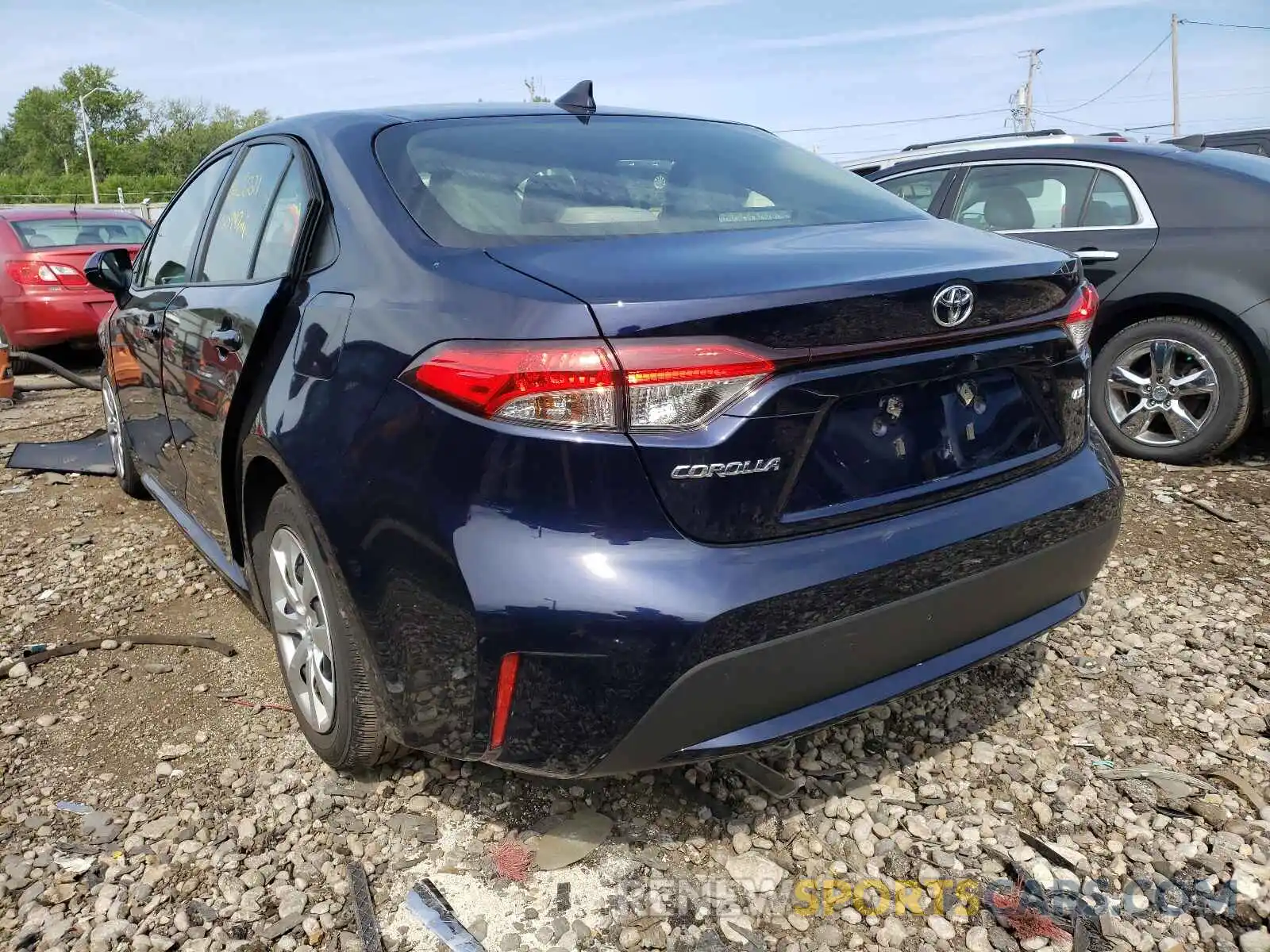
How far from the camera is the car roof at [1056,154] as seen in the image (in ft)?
16.2

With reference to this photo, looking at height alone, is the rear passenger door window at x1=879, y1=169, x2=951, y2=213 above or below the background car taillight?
above

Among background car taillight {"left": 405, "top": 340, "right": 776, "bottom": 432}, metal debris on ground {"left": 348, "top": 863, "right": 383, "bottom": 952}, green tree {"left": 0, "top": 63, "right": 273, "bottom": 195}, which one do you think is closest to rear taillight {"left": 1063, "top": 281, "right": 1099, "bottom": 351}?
background car taillight {"left": 405, "top": 340, "right": 776, "bottom": 432}

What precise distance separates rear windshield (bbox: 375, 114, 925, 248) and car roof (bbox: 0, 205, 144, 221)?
8.36m

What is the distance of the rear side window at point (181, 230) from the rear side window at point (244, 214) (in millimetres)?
213

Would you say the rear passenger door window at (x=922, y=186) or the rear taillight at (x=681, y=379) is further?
the rear passenger door window at (x=922, y=186)

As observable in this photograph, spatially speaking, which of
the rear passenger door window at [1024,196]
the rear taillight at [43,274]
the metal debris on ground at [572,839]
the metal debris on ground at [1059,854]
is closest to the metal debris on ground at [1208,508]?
the rear passenger door window at [1024,196]

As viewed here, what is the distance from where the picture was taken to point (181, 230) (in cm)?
360

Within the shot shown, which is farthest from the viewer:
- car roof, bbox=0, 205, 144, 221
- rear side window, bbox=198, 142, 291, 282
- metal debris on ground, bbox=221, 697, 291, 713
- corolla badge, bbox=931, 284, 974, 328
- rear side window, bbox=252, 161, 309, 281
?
car roof, bbox=0, 205, 144, 221

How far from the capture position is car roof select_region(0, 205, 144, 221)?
898 cm

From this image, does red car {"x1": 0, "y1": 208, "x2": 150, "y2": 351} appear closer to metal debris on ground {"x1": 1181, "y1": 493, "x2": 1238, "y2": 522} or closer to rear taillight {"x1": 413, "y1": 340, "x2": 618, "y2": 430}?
rear taillight {"x1": 413, "y1": 340, "x2": 618, "y2": 430}

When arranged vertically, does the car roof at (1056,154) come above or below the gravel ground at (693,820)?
above

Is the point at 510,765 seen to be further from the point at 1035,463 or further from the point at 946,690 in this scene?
the point at 946,690

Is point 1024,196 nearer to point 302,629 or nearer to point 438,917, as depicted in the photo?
point 302,629

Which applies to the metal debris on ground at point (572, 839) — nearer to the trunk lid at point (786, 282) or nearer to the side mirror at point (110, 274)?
the trunk lid at point (786, 282)
